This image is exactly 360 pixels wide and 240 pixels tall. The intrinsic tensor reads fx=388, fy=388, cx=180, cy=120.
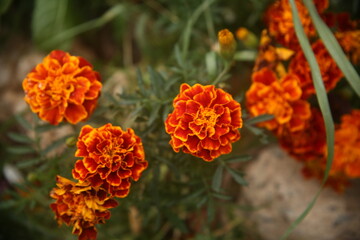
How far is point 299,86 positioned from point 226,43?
0.22 metres

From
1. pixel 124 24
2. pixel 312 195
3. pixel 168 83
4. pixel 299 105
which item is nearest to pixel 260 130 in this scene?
pixel 299 105

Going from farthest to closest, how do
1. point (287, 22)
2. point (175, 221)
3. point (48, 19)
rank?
point (48, 19) < point (175, 221) < point (287, 22)

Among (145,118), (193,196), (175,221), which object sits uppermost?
(145,118)

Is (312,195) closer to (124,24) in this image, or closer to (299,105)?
(299,105)

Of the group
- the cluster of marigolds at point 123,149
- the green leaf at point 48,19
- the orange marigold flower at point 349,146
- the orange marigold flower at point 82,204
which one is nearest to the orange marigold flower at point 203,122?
the cluster of marigolds at point 123,149

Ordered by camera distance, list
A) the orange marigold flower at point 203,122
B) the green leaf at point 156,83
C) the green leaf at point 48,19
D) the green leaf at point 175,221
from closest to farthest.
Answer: the orange marigold flower at point 203,122, the green leaf at point 156,83, the green leaf at point 175,221, the green leaf at point 48,19

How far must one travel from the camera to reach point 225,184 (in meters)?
1.52

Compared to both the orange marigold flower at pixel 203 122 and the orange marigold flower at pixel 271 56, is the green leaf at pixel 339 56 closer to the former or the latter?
the orange marigold flower at pixel 271 56

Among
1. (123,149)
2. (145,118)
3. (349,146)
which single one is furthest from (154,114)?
(349,146)

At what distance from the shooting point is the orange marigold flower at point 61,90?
933mm

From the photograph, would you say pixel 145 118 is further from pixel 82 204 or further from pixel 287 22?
pixel 287 22

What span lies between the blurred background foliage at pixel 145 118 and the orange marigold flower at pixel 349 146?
0.72 ft

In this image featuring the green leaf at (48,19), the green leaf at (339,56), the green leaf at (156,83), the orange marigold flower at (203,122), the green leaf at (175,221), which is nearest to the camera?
the orange marigold flower at (203,122)

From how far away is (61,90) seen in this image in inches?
36.7
